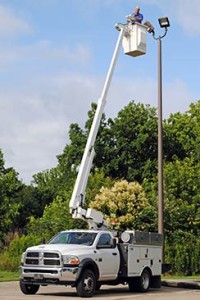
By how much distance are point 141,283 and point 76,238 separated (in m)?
2.85

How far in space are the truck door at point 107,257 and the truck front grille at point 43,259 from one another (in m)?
1.35

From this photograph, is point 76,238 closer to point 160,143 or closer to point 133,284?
point 133,284

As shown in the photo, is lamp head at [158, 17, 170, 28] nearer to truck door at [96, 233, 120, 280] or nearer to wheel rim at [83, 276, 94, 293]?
truck door at [96, 233, 120, 280]

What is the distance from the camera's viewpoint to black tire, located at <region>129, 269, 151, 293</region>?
20891 millimetres

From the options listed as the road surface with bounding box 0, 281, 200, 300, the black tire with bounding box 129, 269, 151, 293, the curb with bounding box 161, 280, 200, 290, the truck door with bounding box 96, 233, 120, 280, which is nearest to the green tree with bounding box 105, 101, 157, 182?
the curb with bounding box 161, 280, 200, 290

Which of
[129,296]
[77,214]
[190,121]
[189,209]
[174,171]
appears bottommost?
[129,296]

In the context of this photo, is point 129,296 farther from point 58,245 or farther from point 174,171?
point 174,171

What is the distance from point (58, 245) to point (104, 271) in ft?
5.23

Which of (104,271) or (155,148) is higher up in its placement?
(155,148)

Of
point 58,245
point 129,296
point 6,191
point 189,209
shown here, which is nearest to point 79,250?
point 58,245

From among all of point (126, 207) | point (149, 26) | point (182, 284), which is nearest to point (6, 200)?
point (126, 207)

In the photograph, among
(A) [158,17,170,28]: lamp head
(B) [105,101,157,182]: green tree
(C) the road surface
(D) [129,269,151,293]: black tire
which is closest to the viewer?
(C) the road surface

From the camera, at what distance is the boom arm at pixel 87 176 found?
20.5 meters

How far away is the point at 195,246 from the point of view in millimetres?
32281
